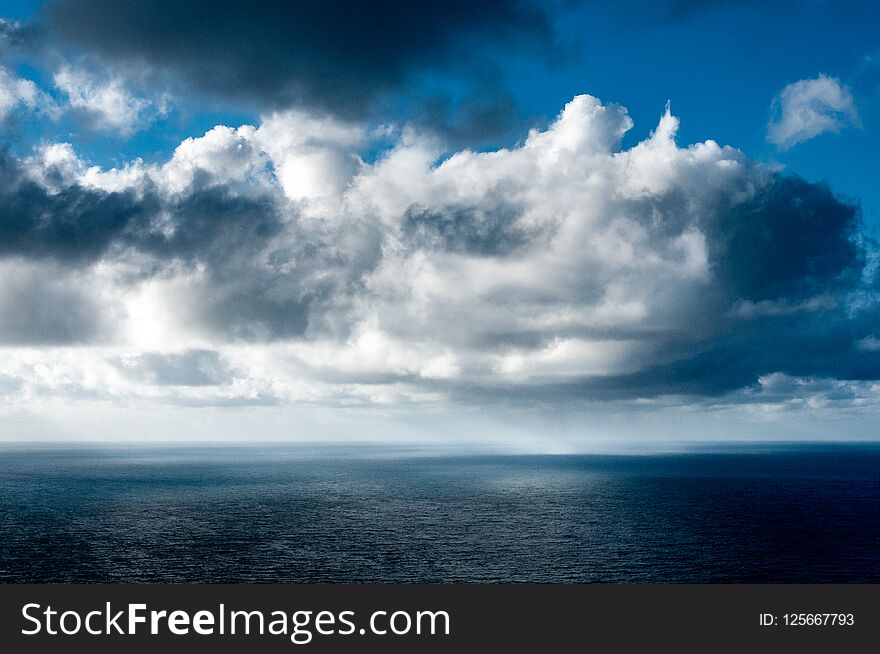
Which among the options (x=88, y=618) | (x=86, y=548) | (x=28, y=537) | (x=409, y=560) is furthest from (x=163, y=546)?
(x=88, y=618)

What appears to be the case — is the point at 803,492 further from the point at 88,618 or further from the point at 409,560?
the point at 88,618

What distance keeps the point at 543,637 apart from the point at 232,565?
166 ft

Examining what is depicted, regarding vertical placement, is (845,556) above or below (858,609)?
below

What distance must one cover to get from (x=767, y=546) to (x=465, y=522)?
54.6m

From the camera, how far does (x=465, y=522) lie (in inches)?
4899

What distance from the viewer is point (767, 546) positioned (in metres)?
102

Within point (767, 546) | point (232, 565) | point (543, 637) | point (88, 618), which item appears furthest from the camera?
point (767, 546)

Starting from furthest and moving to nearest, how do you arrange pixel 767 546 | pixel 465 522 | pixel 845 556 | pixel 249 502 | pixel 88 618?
pixel 249 502, pixel 465 522, pixel 767 546, pixel 845 556, pixel 88 618

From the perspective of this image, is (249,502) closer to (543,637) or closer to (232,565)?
(232,565)

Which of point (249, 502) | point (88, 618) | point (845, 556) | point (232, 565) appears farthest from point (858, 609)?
point (249, 502)

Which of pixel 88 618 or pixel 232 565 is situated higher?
pixel 88 618

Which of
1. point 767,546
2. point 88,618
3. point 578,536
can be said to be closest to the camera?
point 88,618

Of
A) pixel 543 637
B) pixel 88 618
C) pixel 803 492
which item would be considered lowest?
pixel 803 492

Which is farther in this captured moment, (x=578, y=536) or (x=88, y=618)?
(x=578, y=536)
